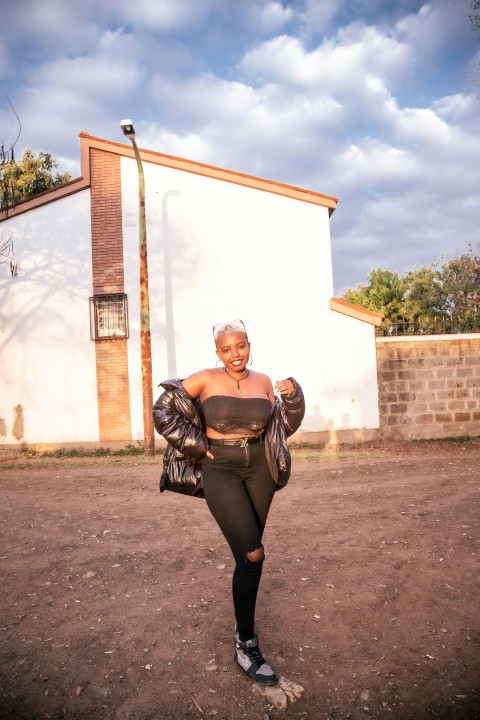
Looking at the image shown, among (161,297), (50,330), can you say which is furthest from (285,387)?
(50,330)

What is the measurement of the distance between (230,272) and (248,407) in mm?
9689

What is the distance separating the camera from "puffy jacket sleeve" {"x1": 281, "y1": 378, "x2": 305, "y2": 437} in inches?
123

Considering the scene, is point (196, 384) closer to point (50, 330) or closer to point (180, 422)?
point (180, 422)

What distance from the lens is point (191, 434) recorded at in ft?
9.95

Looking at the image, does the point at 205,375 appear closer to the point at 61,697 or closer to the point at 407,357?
the point at 61,697

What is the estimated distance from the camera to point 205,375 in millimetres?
3211

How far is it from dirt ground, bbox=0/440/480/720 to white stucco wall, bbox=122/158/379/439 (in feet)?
16.9

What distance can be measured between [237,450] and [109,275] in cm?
1050

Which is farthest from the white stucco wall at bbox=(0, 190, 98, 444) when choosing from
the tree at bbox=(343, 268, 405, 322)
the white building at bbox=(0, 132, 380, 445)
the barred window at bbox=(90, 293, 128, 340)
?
the tree at bbox=(343, 268, 405, 322)

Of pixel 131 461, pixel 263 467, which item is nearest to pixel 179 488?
pixel 263 467

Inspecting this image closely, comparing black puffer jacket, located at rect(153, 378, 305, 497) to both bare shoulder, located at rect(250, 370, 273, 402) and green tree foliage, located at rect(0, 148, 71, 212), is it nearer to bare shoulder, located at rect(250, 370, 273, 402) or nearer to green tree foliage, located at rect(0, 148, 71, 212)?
bare shoulder, located at rect(250, 370, 273, 402)

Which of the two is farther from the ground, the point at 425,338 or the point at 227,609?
the point at 425,338

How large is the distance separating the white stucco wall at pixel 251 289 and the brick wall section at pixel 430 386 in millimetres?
401

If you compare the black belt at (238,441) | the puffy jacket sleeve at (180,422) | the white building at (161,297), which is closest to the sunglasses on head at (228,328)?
the puffy jacket sleeve at (180,422)
